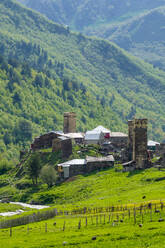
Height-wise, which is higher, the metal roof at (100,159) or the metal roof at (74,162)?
the metal roof at (100,159)

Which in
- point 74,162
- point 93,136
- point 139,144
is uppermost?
point 93,136

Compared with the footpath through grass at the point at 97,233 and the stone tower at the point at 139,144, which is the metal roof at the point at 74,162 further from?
the footpath through grass at the point at 97,233

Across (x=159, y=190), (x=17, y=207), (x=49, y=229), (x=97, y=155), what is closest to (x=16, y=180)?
(x=97, y=155)

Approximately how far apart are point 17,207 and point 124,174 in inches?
1055

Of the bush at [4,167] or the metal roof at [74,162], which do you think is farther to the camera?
the bush at [4,167]

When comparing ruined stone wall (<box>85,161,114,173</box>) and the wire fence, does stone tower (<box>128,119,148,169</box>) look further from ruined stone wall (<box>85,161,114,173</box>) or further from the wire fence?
the wire fence

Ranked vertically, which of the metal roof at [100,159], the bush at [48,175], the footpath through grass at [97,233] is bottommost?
the footpath through grass at [97,233]

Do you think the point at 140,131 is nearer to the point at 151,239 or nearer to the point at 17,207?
the point at 17,207

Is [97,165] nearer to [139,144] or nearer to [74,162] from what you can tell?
[74,162]

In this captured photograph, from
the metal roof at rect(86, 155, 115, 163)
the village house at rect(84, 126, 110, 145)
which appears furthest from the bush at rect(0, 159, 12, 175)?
the metal roof at rect(86, 155, 115, 163)

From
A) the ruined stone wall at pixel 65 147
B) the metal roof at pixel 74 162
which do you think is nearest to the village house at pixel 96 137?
the ruined stone wall at pixel 65 147

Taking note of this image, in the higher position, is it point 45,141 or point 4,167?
point 45,141

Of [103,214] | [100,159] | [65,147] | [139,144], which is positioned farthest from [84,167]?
[103,214]

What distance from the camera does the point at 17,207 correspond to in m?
134
